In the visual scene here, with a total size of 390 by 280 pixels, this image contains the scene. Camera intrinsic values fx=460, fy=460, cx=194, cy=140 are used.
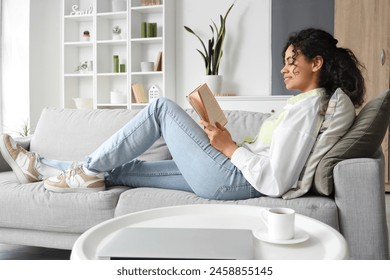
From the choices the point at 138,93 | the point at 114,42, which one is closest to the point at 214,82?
the point at 138,93

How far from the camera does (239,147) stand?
181cm

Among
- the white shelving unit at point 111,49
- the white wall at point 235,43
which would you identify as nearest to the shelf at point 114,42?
the white shelving unit at point 111,49

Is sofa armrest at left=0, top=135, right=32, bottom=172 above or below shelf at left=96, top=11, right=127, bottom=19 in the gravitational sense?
below

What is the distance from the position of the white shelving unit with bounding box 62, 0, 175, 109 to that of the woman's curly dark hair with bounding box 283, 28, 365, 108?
9.56 feet

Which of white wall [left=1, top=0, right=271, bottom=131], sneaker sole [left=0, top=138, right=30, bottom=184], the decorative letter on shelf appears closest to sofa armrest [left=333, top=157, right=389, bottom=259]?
sneaker sole [left=0, top=138, right=30, bottom=184]

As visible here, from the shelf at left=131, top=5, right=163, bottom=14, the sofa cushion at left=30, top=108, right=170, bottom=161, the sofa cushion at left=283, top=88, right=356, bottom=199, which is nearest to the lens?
the sofa cushion at left=283, top=88, right=356, bottom=199

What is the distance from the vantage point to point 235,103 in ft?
14.1

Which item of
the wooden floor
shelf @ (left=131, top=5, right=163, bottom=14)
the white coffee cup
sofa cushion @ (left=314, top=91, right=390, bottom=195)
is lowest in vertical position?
the wooden floor

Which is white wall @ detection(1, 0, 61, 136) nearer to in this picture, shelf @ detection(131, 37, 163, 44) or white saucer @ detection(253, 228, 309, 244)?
shelf @ detection(131, 37, 163, 44)

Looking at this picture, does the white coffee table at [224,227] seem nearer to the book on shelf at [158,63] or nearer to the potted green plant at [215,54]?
the potted green plant at [215,54]

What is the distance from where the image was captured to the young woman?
1.68 meters

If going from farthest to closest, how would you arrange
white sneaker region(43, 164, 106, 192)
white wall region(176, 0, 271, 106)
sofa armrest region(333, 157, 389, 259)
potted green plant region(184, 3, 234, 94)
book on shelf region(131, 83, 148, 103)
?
1. book on shelf region(131, 83, 148, 103)
2. white wall region(176, 0, 271, 106)
3. potted green plant region(184, 3, 234, 94)
4. white sneaker region(43, 164, 106, 192)
5. sofa armrest region(333, 157, 389, 259)

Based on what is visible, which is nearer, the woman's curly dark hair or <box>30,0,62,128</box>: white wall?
the woman's curly dark hair

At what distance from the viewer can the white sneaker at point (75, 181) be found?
6.51 ft
